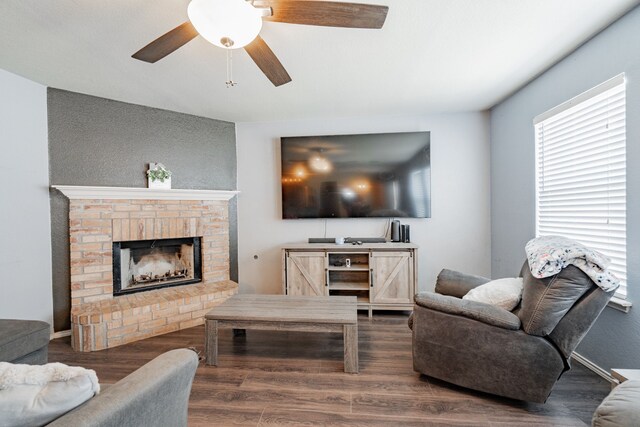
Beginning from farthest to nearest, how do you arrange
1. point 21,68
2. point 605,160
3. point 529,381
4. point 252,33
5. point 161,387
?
1. point 21,68
2. point 605,160
3. point 529,381
4. point 252,33
5. point 161,387

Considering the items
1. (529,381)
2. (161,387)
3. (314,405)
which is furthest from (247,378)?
(529,381)

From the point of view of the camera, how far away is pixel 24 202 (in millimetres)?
2488

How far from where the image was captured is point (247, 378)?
78.3 inches

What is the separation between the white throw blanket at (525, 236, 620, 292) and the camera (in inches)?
56.2

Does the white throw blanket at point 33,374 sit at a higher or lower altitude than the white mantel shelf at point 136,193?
lower

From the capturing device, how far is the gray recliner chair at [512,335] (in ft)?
4.91

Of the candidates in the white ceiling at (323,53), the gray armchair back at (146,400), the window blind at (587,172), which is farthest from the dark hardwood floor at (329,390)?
the white ceiling at (323,53)

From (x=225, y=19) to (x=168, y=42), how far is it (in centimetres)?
53

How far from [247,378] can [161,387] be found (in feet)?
3.91

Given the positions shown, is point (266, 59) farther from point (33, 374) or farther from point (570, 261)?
point (570, 261)

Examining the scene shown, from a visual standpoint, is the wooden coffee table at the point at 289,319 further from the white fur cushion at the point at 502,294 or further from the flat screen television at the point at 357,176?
the flat screen television at the point at 357,176

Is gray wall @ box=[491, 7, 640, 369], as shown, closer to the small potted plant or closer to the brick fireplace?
the brick fireplace

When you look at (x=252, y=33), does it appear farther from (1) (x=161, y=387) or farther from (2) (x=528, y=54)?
(2) (x=528, y=54)

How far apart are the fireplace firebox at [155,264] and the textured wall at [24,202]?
57 cm
